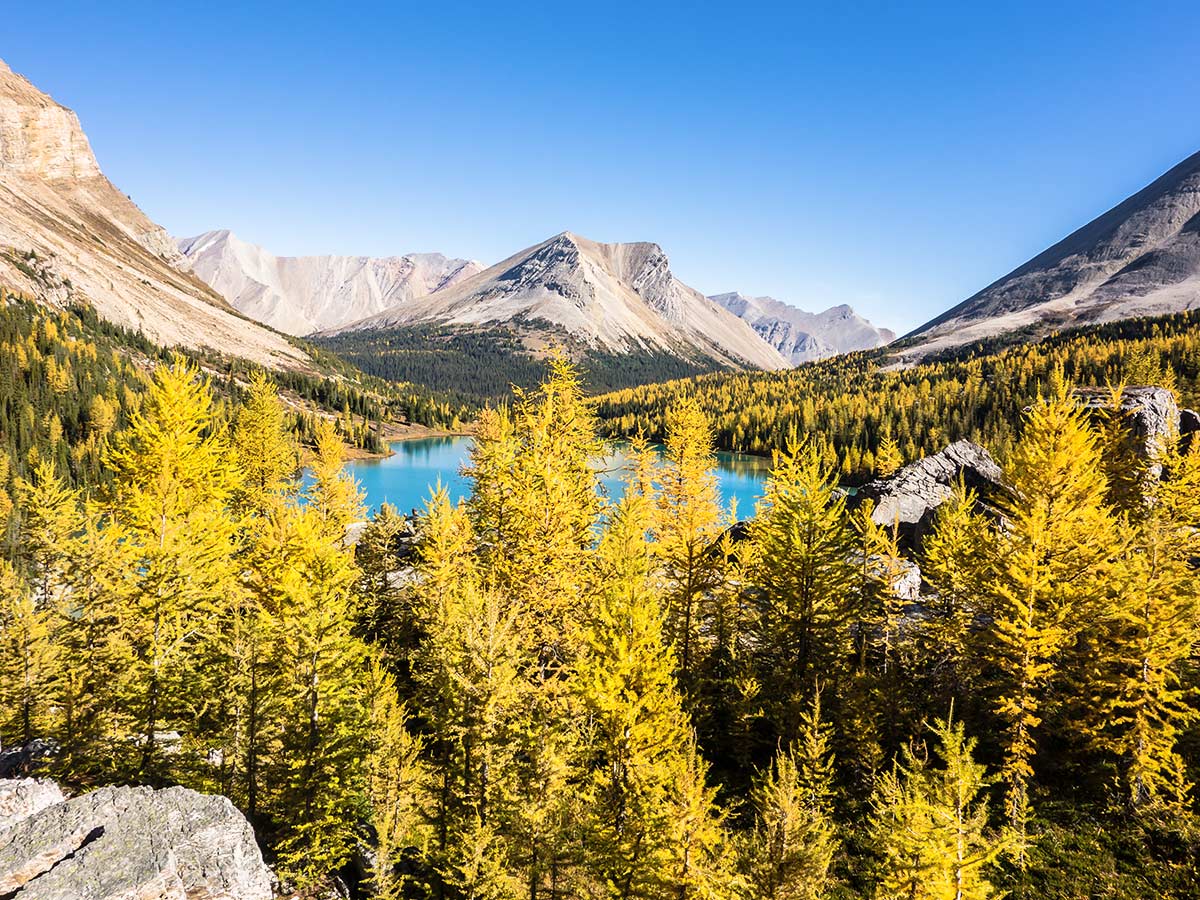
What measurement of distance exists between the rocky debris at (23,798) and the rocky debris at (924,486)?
143 ft

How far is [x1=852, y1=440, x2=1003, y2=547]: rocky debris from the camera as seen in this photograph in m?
43.8

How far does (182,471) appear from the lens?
71.4ft

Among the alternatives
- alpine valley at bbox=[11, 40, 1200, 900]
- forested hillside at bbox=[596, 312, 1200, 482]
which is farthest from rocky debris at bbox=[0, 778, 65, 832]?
forested hillside at bbox=[596, 312, 1200, 482]

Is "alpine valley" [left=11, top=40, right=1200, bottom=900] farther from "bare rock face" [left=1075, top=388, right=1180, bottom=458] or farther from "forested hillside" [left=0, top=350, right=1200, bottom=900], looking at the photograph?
"bare rock face" [left=1075, top=388, right=1180, bottom=458]

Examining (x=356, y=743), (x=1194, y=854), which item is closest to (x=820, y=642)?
(x=1194, y=854)

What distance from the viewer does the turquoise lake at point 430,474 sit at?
93312 mm

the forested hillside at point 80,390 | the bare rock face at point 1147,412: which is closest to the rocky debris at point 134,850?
the bare rock face at point 1147,412

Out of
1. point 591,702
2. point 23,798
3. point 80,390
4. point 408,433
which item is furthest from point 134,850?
point 408,433

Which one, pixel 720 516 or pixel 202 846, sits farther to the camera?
pixel 720 516

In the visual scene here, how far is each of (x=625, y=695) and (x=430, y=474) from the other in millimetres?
112828

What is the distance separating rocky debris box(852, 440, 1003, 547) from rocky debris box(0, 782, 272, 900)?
4047cm

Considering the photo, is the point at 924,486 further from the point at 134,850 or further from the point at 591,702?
the point at 134,850

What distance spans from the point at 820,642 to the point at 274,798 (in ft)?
61.8

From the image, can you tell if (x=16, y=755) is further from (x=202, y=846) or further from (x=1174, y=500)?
(x=1174, y=500)
